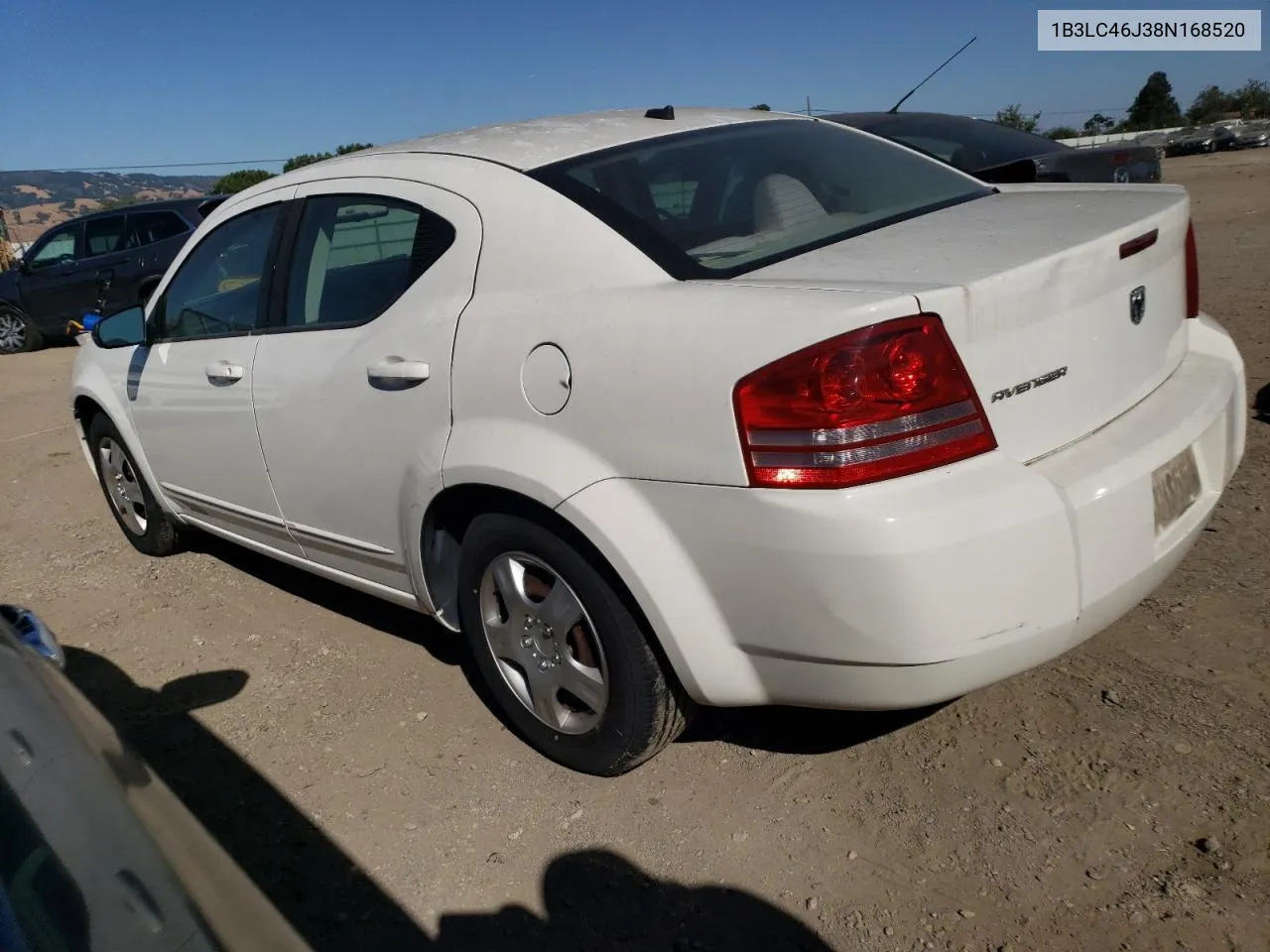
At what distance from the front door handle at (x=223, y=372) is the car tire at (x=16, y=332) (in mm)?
12779

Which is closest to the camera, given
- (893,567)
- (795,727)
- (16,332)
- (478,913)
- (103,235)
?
(893,567)

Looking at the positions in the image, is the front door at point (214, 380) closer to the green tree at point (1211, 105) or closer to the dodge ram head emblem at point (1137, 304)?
the dodge ram head emblem at point (1137, 304)

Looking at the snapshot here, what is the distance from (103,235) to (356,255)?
12.5 metres

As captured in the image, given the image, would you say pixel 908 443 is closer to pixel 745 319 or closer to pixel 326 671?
pixel 745 319

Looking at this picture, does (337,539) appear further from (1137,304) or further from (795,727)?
(1137,304)

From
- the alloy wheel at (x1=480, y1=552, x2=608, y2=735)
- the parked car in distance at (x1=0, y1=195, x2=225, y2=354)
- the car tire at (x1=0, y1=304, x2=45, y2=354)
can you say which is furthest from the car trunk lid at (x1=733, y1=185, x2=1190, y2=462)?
the car tire at (x1=0, y1=304, x2=45, y2=354)

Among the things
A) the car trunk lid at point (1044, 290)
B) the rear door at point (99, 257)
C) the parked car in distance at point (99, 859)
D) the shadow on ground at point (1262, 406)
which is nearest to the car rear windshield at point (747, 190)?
the car trunk lid at point (1044, 290)

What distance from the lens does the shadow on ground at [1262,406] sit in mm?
4870

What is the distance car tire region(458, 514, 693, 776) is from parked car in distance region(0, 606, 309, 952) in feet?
3.74

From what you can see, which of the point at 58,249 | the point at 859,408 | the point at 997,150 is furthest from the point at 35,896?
the point at 58,249

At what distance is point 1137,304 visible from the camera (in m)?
2.52

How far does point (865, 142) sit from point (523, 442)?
1727 millimetres

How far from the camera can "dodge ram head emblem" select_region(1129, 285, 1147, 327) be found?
249cm

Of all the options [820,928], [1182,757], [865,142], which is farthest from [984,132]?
[820,928]
